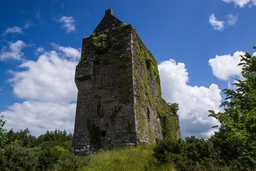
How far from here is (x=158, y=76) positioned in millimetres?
21688

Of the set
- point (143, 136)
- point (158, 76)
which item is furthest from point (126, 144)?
point (158, 76)

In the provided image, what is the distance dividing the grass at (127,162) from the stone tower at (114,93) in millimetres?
2227

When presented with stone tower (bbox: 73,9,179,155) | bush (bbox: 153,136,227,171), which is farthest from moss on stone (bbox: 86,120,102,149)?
bush (bbox: 153,136,227,171)

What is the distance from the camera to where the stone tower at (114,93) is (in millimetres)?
14141

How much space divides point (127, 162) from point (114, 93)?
6.08 m

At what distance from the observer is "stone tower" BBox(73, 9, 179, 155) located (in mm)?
14141

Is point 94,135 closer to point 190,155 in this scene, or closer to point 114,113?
point 114,113

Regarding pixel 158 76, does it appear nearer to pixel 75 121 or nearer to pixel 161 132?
pixel 161 132

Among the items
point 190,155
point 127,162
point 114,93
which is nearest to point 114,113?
point 114,93

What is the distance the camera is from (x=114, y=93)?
1522 cm

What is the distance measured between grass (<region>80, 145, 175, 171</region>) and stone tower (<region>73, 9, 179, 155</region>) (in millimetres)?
Result: 2227

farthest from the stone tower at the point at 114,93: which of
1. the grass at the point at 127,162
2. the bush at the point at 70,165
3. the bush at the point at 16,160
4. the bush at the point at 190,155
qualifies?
the bush at the point at 16,160

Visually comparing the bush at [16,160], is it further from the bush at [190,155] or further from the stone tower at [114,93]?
the bush at [190,155]

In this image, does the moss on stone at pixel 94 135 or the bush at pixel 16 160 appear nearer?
the bush at pixel 16 160
